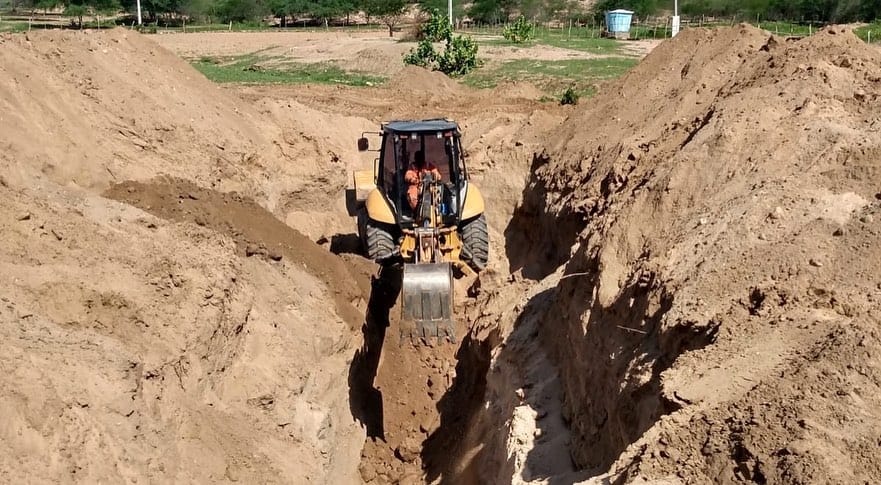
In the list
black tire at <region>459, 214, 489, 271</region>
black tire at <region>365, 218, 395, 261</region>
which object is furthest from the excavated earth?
black tire at <region>365, 218, 395, 261</region>

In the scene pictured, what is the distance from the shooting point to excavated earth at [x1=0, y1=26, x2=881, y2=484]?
6.22 m

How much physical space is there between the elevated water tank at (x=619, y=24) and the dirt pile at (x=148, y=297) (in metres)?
38.7

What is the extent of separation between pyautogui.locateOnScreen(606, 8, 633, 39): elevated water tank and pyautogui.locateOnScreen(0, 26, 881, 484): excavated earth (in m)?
36.1

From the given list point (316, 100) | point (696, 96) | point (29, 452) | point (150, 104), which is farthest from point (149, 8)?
point (29, 452)

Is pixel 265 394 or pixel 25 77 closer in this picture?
pixel 265 394

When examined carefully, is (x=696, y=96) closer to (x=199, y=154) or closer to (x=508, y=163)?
(x=508, y=163)

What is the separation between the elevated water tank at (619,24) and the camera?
52281 millimetres

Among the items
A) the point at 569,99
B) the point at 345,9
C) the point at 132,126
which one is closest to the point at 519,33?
→ the point at 569,99

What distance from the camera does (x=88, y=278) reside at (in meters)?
9.62

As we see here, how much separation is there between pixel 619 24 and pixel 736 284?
47758 millimetres

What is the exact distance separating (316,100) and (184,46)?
27.3 meters

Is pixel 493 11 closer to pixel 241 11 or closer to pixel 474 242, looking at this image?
pixel 241 11

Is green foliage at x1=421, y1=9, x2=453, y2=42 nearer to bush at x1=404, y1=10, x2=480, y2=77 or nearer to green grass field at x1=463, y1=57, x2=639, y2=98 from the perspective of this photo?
bush at x1=404, y1=10, x2=480, y2=77

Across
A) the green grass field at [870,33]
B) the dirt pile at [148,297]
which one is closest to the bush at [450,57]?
the green grass field at [870,33]
